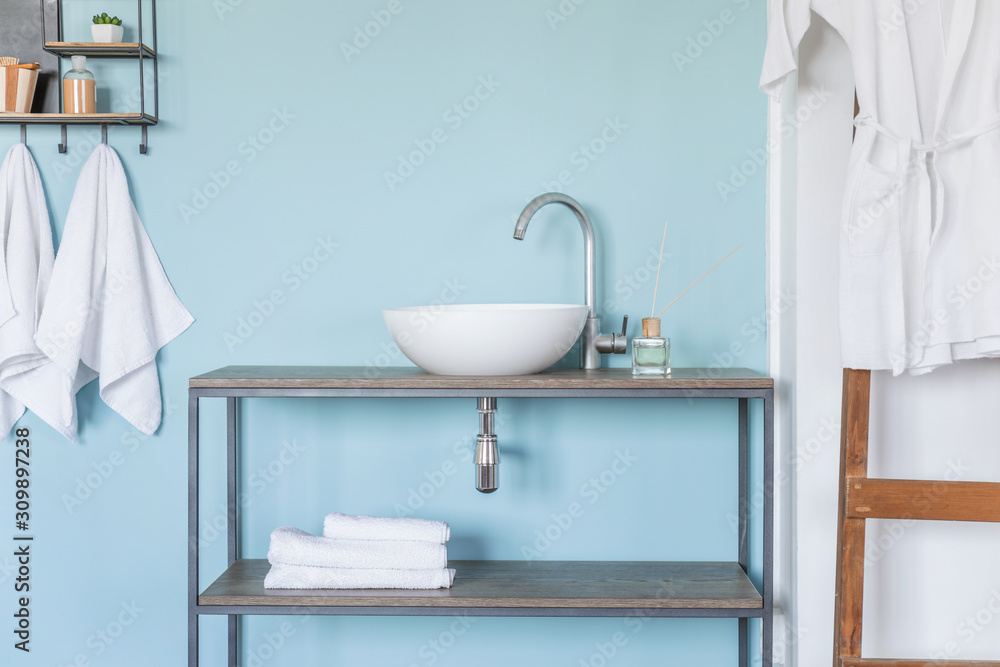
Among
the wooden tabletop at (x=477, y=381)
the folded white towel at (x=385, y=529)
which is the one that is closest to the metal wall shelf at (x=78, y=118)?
the wooden tabletop at (x=477, y=381)

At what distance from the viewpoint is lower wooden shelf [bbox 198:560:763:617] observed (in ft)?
4.82

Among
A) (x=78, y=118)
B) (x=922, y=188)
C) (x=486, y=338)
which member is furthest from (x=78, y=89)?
(x=922, y=188)

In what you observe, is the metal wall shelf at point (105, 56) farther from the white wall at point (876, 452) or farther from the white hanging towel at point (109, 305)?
the white wall at point (876, 452)

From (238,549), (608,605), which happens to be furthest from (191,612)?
(608,605)

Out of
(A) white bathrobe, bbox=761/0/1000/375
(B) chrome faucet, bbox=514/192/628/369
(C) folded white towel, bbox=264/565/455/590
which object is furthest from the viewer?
(B) chrome faucet, bbox=514/192/628/369

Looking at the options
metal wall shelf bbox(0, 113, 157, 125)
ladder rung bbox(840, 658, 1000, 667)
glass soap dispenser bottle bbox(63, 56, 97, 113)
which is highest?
glass soap dispenser bottle bbox(63, 56, 97, 113)

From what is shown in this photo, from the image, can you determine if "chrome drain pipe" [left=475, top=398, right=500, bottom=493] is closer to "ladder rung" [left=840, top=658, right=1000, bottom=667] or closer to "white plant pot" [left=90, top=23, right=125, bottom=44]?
"ladder rung" [left=840, top=658, right=1000, bottom=667]

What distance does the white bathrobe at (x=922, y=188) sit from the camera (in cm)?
138

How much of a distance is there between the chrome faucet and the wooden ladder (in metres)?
0.45

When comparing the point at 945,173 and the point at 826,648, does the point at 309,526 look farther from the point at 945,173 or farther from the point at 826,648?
the point at 945,173

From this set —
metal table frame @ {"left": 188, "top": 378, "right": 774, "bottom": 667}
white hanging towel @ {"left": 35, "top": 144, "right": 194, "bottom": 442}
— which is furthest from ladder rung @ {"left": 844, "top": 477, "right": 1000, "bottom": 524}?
white hanging towel @ {"left": 35, "top": 144, "right": 194, "bottom": 442}

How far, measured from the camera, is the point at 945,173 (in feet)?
4.64

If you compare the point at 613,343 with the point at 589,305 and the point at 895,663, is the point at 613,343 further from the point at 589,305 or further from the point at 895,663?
the point at 895,663

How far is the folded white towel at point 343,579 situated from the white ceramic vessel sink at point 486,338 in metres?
0.40
